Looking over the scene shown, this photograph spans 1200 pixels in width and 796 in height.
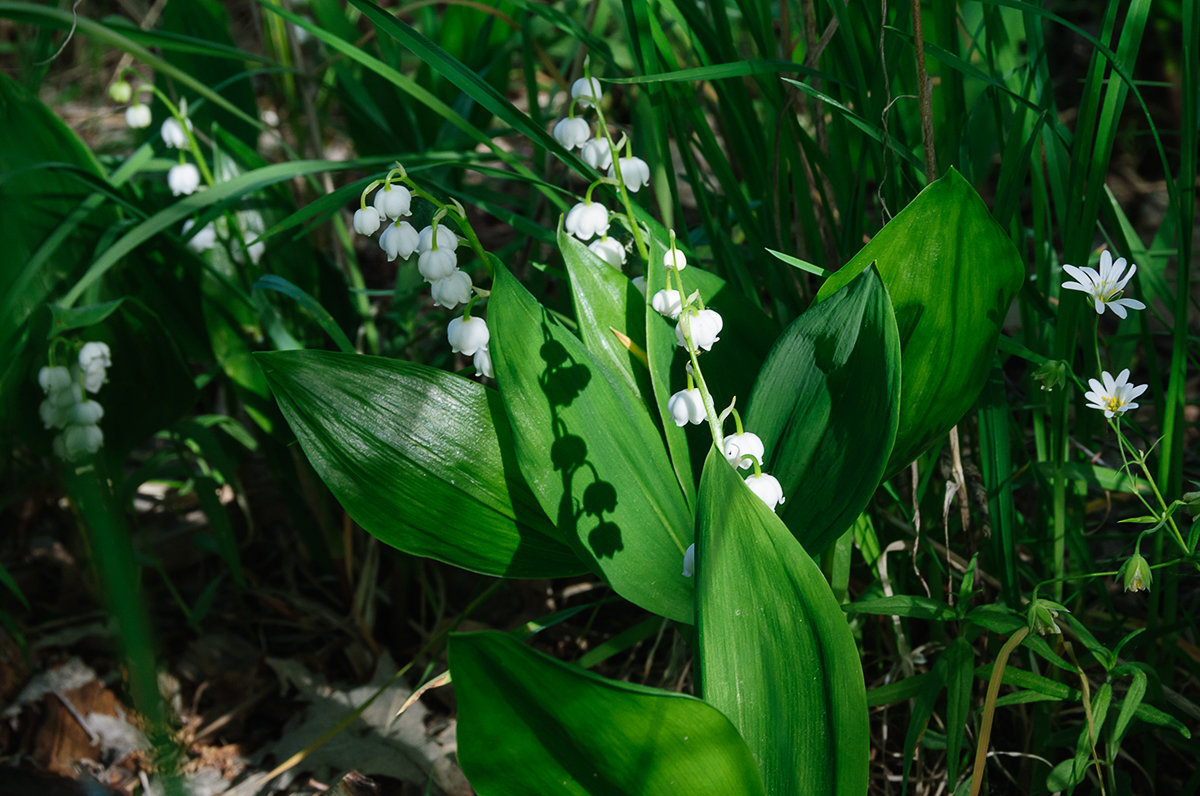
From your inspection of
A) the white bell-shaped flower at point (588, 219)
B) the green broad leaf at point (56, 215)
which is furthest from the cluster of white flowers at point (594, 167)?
the green broad leaf at point (56, 215)

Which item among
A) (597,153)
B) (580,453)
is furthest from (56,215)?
(580,453)

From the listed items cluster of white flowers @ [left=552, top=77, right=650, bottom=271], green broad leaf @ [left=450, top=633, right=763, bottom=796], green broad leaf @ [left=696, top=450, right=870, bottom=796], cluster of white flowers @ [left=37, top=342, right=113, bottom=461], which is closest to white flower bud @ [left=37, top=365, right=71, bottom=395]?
cluster of white flowers @ [left=37, top=342, right=113, bottom=461]

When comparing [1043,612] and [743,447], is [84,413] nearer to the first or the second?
[743,447]

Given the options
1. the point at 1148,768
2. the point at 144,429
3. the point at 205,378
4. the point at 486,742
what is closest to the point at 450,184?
the point at 205,378

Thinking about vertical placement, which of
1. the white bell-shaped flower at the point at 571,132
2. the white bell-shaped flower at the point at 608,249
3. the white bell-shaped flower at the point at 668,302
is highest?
the white bell-shaped flower at the point at 571,132

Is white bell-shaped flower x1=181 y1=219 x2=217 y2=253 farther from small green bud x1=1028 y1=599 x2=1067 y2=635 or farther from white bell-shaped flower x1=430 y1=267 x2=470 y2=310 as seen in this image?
small green bud x1=1028 y1=599 x2=1067 y2=635

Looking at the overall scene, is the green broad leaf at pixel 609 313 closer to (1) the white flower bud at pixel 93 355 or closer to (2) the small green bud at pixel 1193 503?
(2) the small green bud at pixel 1193 503

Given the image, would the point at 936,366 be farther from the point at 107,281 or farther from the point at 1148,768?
the point at 107,281
